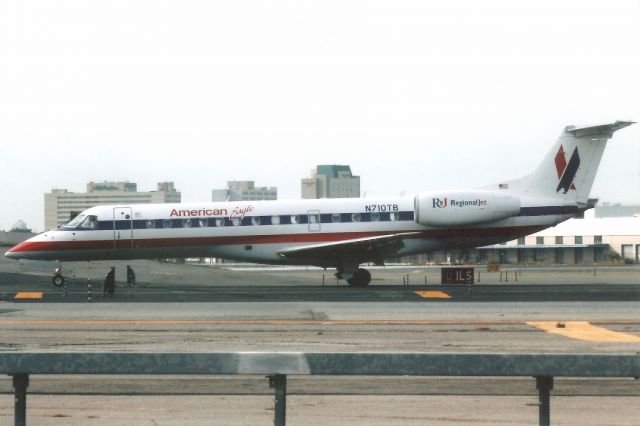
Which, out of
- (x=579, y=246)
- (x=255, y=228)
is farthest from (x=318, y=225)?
(x=579, y=246)

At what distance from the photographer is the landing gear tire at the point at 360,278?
40500 mm

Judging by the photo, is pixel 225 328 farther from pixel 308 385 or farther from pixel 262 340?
pixel 308 385

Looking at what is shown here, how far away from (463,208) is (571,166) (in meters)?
5.13

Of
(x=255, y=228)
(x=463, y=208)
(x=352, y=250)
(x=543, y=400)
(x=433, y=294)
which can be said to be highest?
(x=463, y=208)

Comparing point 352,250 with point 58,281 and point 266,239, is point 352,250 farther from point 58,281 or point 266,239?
point 58,281

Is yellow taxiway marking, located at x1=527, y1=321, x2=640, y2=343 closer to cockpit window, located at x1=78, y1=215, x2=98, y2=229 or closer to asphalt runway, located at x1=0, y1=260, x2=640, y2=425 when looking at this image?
asphalt runway, located at x1=0, y1=260, x2=640, y2=425

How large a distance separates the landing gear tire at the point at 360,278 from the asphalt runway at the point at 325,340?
152 inches

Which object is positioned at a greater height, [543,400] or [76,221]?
[76,221]

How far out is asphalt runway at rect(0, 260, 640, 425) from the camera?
33.6 feet

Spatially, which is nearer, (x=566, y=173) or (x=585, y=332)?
(x=585, y=332)

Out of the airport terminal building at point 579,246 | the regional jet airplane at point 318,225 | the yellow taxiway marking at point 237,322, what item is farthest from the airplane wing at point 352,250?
the airport terminal building at point 579,246

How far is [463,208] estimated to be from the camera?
3938 cm

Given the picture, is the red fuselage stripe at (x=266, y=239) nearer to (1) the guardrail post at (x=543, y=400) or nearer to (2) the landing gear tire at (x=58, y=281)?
(2) the landing gear tire at (x=58, y=281)

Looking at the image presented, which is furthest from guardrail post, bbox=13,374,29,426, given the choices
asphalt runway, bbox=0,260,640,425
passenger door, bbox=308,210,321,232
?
passenger door, bbox=308,210,321,232
